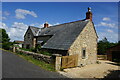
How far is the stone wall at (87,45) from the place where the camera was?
14.7 metres

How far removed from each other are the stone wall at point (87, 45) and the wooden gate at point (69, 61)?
775 mm

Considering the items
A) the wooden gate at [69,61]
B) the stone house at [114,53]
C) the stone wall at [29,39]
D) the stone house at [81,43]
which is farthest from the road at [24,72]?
the stone house at [114,53]

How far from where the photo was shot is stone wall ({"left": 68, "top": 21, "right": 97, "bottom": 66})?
580 inches

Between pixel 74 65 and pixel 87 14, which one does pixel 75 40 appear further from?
pixel 87 14

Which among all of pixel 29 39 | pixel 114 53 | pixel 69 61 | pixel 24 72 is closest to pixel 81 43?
pixel 69 61

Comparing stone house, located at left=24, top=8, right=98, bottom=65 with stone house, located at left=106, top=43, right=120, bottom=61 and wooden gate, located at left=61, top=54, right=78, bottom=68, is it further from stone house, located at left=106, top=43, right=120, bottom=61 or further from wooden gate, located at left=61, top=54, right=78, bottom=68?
stone house, located at left=106, top=43, right=120, bottom=61

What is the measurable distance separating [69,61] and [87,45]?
5371 mm

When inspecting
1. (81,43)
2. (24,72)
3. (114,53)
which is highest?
(81,43)

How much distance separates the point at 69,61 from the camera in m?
12.8

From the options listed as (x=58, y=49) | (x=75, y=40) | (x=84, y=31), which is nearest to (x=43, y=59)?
(x=58, y=49)

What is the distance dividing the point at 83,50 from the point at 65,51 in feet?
11.6

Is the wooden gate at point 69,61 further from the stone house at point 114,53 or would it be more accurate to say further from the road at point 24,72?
the stone house at point 114,53

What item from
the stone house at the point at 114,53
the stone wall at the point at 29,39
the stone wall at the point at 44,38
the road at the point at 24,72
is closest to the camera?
the road at the point at 24,72

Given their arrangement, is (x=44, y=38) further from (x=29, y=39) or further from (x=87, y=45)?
(x=87, y=45)
